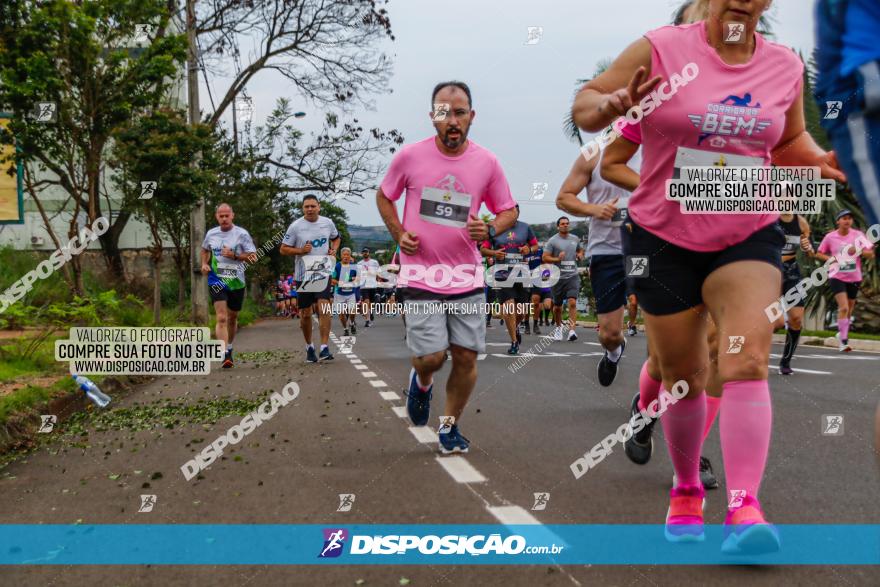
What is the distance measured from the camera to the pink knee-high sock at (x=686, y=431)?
388cm

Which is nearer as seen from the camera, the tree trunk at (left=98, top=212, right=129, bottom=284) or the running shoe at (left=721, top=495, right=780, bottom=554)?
the running shoe at (left=721, top=495, right=780, bottom=554)

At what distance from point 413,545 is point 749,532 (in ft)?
4.60

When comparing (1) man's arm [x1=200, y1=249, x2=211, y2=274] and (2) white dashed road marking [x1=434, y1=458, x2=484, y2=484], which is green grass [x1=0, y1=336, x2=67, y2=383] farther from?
(2) white dashed road marking [x1=434, y1=458, x2=484, y2=484]

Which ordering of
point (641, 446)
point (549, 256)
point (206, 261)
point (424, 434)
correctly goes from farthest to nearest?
point (549, 256) < point (206, 261) < point (424, 434) < point (641, 446)

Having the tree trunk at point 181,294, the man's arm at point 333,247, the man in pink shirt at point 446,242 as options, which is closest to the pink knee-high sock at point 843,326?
the man's arm at point 333,247

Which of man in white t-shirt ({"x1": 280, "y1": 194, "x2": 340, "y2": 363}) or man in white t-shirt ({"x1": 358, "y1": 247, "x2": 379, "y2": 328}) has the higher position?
man in white t-shirt ({"x1": 280, "y1": 194, "x2": 340, "y2": 363})

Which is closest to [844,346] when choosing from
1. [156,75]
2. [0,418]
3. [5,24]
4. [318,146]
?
[156,75]

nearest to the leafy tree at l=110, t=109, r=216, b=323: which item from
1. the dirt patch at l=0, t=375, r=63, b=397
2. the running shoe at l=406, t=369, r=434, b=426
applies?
the dirt patch at l=0, t=375, r=63, b=397

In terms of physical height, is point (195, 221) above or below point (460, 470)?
above

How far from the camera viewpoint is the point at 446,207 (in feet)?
19.6

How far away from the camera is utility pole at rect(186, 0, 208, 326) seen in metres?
23.1

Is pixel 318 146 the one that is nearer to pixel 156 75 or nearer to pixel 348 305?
pixel 348 305

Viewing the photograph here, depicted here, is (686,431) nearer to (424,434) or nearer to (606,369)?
(424,434)

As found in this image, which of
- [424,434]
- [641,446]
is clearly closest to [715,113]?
[641,446]
